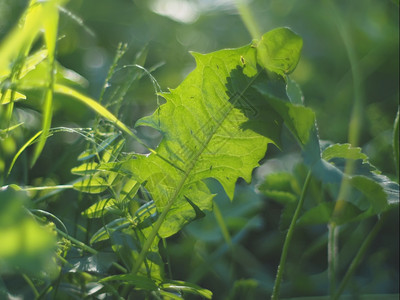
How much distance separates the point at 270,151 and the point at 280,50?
0.66 meters

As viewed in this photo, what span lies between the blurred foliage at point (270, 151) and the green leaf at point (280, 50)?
0.50 feet

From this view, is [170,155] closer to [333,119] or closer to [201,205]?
[201,205]

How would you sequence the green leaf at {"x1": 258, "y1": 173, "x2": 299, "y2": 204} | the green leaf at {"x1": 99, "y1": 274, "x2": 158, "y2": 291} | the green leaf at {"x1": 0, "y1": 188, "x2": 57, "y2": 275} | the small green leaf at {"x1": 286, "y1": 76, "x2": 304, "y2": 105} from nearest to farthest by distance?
the green leaf at {"x1": 0, "y1": 188, "x2": 57, "y2": 275}
the green leaf at {"x1": 99, "y1": 274, "x2": 158, "y2": 291}
the small green leaf at {"x1": 286, "y1": 76, "x2": 304, "y2": 105}
the green leaf at {"x1": 258, "y1": 173, "x2": 299, "y2": 204}

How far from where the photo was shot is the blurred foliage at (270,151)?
66 centimetres

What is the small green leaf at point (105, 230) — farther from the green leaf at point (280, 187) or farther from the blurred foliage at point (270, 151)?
the green leaf at point (280, 187)

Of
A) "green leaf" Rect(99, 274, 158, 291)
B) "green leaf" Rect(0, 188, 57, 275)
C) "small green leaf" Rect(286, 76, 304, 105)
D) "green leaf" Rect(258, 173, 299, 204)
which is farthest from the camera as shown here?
"green leaf" Rect(258, 173, 299, 204)

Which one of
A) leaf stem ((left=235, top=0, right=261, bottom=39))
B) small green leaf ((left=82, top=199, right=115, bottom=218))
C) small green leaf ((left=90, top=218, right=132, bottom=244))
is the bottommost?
small green leaf ((left=90, top=218, right=132, bottom=244))

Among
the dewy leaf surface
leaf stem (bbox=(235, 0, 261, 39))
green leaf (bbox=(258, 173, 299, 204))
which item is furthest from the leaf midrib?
green leaf (bbox=(258, 173, 299, 204))

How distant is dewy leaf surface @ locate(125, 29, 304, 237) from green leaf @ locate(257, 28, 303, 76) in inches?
0.4

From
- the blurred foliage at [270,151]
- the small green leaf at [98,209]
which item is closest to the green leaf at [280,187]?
the blurred foliage at [270,151]

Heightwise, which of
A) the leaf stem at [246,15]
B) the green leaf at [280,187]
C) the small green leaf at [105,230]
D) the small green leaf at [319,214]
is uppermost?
the leaf stem at [246,15]

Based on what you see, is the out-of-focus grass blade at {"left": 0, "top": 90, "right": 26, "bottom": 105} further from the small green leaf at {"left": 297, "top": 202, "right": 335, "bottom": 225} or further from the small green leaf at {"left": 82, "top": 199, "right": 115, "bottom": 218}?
the small green leaf at {"left": 297, "top": 202, "right": 335, "bottom": 225}

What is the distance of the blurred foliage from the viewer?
663 mm

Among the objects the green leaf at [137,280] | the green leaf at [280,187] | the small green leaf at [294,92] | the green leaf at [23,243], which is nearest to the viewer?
the green leaf at [23,243]
